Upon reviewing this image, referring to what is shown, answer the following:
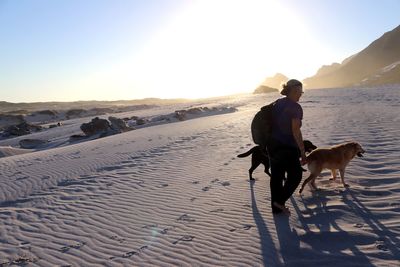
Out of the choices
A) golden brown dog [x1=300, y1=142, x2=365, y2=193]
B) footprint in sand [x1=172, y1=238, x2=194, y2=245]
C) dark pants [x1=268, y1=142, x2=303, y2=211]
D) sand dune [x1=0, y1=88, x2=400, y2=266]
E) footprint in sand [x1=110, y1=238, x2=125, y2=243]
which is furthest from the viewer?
golden brown dog [x1=300, y1=142, x2=365, y2=193]

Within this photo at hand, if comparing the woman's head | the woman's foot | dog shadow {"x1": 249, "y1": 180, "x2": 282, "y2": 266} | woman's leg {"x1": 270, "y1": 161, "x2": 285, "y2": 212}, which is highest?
the woman's head

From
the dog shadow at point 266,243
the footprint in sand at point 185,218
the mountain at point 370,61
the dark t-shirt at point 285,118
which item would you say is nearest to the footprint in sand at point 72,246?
the footprint in sand at point 185,218

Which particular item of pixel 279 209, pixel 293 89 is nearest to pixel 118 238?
pixel 279 209

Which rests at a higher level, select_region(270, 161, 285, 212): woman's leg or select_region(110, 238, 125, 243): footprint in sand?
select_region(270, 161, 285, 212): woman's leg

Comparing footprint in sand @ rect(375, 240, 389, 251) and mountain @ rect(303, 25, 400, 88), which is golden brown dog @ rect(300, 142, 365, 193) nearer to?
footprint in sand @ rect(375, 240, 389, 251)

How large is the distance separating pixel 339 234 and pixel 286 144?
59.3 inches

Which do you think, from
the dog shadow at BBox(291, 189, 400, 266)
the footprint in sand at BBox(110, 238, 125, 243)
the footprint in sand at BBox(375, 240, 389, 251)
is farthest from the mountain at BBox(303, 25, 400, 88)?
the footprint in sand at BBox(110, 238, 125, 243)

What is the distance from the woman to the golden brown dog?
87 centimetres

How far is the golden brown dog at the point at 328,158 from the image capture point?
6.96 metres

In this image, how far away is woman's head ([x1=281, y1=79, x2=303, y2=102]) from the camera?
5891mm

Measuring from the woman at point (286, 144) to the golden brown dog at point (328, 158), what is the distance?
0.87m

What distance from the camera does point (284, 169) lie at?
240 inches

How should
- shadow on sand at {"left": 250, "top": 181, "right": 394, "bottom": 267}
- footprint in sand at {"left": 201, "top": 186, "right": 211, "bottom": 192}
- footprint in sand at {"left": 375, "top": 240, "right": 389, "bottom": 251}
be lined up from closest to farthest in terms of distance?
shadow on sand at {"left": 250, "top": 181, "right": 394, "bottom": 267}, footprint in sand at {"left": 375, "top": 240, "right": 389, "bottom": 251}, footprint in sand at {"left": 201, "top": 186, "right": 211, "bottom": 192}

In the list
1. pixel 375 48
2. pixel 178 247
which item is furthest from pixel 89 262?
pixel 375 48
